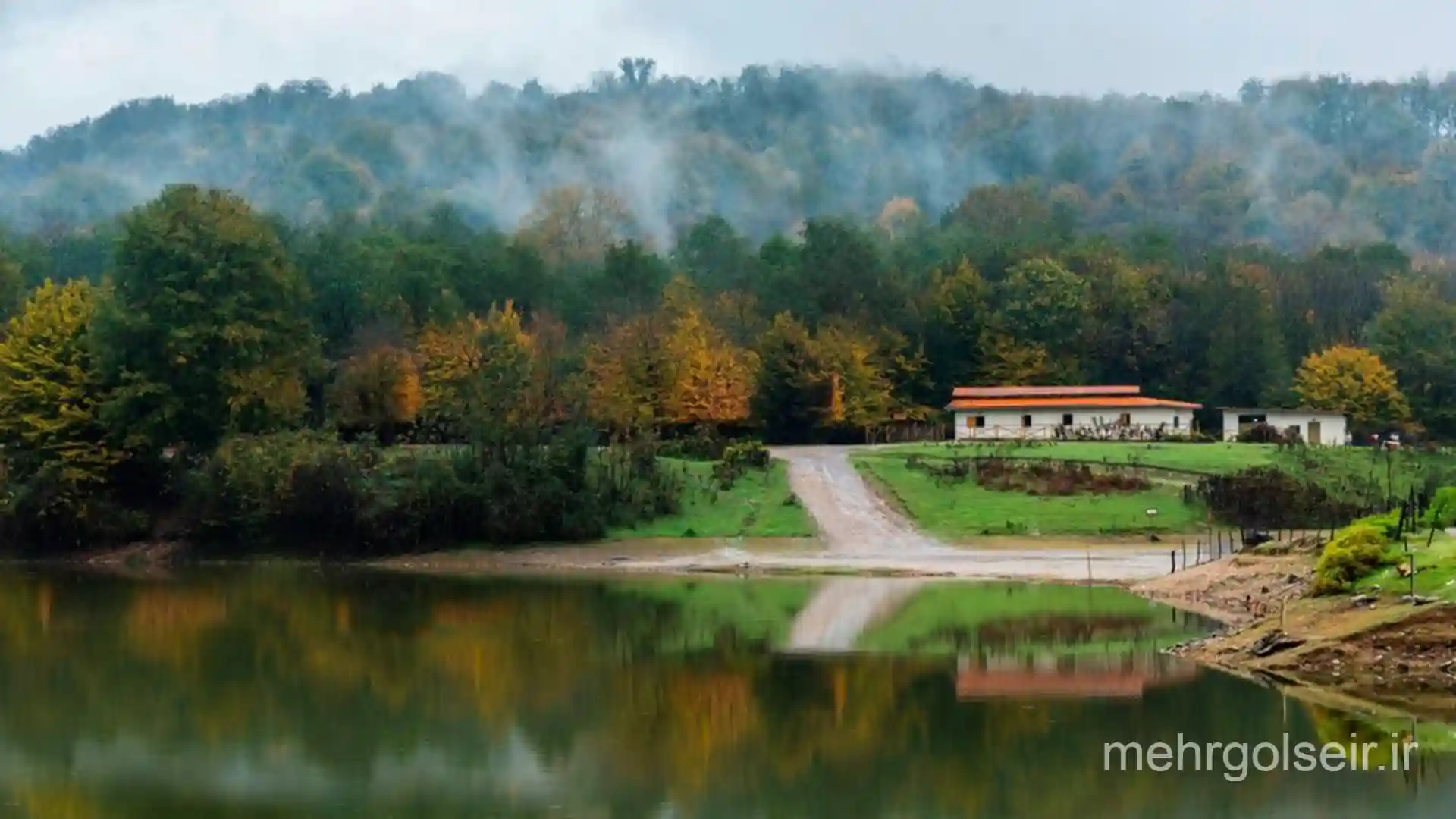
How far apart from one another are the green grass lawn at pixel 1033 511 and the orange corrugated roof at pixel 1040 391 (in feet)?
52.6

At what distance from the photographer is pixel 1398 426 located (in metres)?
78.4

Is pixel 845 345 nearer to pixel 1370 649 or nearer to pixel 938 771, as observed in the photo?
pixel 1370 649

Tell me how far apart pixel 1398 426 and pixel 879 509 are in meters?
30.0

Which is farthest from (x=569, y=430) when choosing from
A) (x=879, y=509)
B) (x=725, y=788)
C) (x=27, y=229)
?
(x=27, y=229)

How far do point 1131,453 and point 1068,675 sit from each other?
121 ft

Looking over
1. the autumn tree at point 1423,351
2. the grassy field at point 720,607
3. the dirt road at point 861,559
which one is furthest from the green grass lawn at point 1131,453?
the grassy field at point 720,607

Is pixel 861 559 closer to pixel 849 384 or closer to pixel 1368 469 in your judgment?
pixel 1368 469

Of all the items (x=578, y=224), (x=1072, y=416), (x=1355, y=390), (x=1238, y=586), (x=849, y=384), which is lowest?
(x=1238, y=586)

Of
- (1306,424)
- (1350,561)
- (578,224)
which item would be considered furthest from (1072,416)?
(578,224)

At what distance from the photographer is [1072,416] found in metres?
75.6

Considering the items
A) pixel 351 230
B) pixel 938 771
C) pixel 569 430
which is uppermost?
pixel 351 230

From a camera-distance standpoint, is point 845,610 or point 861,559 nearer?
point 845,610

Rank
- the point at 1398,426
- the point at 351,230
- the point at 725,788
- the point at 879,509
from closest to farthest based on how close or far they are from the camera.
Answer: the point at 725,788
the point at 879,509
the point at 1398,426
the point at 351,230

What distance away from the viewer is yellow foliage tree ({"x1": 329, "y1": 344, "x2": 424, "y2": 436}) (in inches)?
2751
